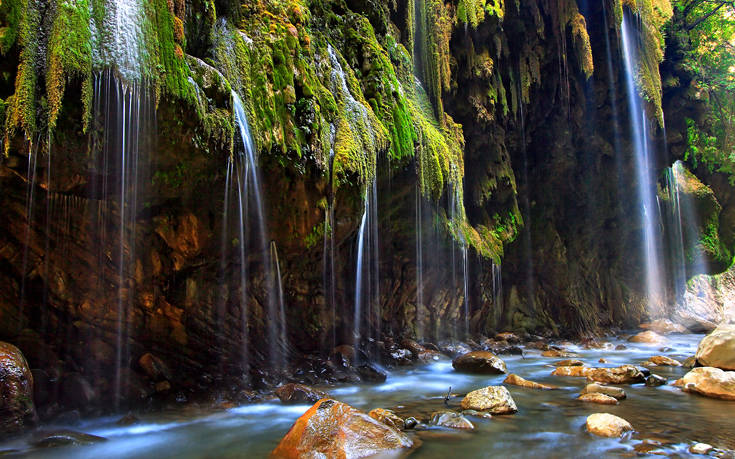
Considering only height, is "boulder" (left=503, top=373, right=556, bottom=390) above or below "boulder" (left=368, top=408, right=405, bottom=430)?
below

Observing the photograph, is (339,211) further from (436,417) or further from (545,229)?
(545,229)

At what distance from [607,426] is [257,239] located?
19.5 ft

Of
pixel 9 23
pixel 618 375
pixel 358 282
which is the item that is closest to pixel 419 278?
pixel 358 282

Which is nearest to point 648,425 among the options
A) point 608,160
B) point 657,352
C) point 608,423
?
point 608,423

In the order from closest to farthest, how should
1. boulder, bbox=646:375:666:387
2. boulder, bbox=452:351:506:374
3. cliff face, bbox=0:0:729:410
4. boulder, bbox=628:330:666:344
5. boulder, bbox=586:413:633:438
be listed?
boulder, bbox=586:413:633:438
cliff face, bbox=0:0:729:410
boulder, bbox=646:375:666:387
boulder, bbox=452:351:506:374
boulder, bbox=628:330:666:344

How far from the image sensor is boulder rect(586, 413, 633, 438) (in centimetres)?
520

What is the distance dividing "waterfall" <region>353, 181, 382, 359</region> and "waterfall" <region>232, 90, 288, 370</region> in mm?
1885

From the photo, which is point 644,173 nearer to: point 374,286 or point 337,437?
point 374,286

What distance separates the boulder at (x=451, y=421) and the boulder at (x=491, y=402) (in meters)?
0.65

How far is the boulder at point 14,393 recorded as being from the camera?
5.09 meters

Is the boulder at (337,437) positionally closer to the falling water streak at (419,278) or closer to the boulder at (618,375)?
the boulder at (618,375)

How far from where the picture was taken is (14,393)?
17.0 feet

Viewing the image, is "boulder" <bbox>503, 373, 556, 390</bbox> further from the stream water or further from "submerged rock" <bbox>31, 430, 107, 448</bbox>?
"submerged rock" <bbox>31, 430, 107, 448</bbox>

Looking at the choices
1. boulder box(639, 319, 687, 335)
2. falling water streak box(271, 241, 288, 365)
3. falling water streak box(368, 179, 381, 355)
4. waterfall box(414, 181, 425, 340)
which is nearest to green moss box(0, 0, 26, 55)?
falling water streak box(271, 241, 288, 365)
